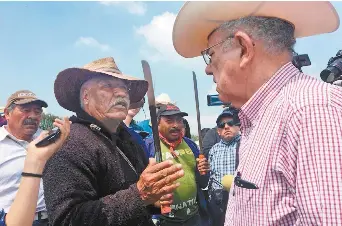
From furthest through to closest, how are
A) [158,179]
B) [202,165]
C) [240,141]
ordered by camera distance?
[202,165]
[158,179]
[240,141]

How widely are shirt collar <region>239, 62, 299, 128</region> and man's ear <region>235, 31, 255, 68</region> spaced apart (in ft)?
0.42

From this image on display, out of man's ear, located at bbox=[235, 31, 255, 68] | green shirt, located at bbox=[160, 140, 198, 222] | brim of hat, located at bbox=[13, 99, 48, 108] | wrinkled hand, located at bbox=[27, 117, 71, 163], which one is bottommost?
green shirt, located at bbox=[160, 140, 198, 222]

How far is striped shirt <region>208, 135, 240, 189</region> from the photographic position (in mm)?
5384

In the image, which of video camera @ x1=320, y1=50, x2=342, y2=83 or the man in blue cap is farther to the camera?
the man in blue cap

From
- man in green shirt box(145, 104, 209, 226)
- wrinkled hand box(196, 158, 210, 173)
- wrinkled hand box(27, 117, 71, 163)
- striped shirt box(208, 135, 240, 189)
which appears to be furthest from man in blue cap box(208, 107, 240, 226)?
wrinkled hand box(27, 117, 71, 163)

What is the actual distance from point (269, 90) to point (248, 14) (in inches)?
14.4

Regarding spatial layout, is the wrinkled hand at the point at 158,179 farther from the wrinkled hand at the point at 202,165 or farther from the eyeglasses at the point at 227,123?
the eyeglasses at the point at 227,123

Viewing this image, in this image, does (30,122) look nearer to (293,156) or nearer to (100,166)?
(100,166)

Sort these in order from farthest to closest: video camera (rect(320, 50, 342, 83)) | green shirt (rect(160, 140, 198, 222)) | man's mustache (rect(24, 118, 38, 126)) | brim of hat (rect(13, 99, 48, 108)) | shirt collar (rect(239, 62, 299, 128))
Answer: brim of hat (rect(13, 99, 48, 108))
man's mustache (rect(24, 118, 38, 126))
green shirt (rect(160, 140, 198, 222))
video camera (rect(320, 50, 342, 83))
shirt collar (rect(239, 62, 299, 128))

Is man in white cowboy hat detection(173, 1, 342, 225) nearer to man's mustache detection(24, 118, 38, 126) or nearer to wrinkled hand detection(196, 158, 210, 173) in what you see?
wrinkled hand detection(196, 158, 210, 173)

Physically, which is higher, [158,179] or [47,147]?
[47,147]

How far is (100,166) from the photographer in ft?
7.65

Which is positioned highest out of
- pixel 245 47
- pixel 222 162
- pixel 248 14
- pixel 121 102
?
pixel 248 14

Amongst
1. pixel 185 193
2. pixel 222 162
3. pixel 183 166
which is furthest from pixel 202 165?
pixel 222 162
